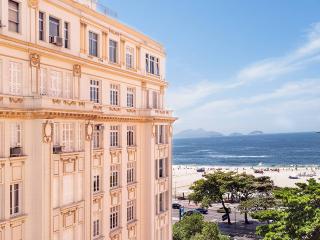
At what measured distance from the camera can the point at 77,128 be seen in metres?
27.3

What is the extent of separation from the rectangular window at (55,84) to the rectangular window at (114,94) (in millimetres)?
6881

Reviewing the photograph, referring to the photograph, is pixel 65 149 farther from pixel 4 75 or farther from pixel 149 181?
pixel 149 181

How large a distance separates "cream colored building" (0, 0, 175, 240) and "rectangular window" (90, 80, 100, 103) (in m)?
0.08

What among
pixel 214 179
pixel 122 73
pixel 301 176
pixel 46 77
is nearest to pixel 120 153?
pixel 122 73

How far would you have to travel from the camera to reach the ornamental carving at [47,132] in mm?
24000

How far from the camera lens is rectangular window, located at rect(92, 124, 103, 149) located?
31.1m

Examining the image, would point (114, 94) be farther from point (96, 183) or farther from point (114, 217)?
point (114, 217)

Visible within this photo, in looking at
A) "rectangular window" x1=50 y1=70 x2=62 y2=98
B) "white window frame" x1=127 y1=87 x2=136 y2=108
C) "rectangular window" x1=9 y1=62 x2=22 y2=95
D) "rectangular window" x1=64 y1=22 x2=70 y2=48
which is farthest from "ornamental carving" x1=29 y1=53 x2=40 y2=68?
"white window frame" x1=127 y1=87 x2=136 y2=108

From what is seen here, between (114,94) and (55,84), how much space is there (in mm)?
7836

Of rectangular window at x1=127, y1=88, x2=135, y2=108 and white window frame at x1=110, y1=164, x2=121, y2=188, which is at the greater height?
rectangular window at x1=127, y1=88, x2=135, y2=108

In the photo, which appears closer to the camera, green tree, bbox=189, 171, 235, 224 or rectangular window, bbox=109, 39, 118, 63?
rectangular window, bbox=109, 39, 118, 63

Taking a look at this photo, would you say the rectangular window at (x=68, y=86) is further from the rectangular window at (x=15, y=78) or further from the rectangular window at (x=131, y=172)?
the rectangular window at (x=131, y=172)

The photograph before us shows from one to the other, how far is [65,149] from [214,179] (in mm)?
45723

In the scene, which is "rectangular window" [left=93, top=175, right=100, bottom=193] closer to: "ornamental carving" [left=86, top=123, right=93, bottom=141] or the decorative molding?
"ornamental carving" [left=86, top=123, right=93, bottom=141]
